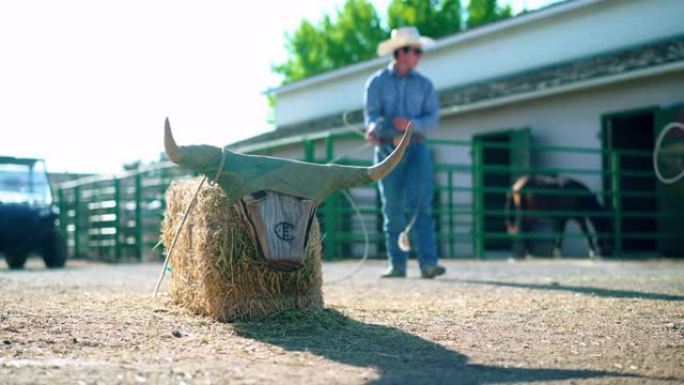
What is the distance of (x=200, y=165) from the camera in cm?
429

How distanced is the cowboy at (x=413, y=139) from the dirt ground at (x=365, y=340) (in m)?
1.22

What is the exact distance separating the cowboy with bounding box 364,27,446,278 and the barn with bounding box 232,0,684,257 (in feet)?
13.5

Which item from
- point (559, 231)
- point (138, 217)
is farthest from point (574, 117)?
point (138, 217)

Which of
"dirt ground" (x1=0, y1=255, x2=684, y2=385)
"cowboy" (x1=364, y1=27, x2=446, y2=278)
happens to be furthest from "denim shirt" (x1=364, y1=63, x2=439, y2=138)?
"dirt ground" (x1=0, y1=255, x2=684, y2=385)

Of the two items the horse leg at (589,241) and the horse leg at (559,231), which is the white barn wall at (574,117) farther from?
the horse leg at (589,241)

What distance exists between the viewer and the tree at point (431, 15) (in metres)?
40.9

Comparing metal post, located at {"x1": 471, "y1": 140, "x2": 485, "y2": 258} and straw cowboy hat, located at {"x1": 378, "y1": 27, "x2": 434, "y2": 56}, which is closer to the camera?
straw cowboy hat, located at {"x1": 378, "y1": 27, "x2": 434, "y2": 56}

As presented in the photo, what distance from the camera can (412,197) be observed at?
7574 mm

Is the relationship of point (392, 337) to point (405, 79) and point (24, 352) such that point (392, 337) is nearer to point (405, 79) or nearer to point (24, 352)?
point (24, 352)

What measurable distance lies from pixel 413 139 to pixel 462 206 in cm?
566

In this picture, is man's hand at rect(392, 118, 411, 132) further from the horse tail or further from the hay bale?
the horse tail

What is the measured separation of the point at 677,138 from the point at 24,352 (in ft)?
36.3

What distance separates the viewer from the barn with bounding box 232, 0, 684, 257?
13289mm

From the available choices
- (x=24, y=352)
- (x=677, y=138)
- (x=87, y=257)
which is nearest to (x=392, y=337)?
(x=24, y=352)
